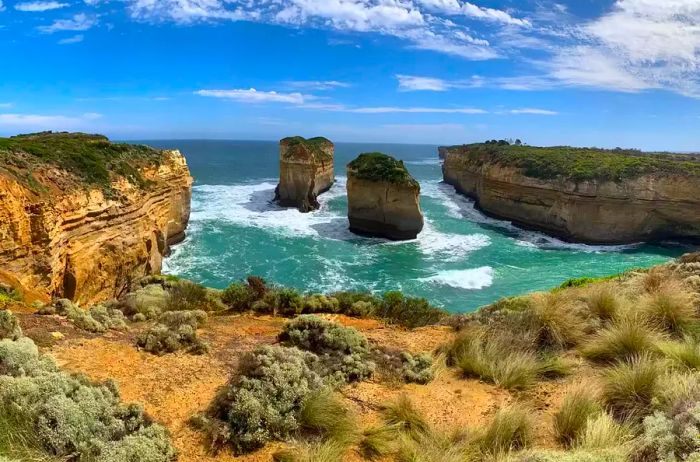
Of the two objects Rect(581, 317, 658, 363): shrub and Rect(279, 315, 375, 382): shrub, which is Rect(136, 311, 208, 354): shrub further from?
Rect(581, 317, 658, 363): shrub

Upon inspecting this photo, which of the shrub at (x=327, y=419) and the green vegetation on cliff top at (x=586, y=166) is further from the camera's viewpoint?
the green vegetation on cliff top at (x=586, y=166)

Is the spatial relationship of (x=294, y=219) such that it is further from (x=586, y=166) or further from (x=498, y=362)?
(x=498, y=362)

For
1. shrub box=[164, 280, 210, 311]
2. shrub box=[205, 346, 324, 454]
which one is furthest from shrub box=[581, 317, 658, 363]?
shrub box=[164, 280, 210, 311]

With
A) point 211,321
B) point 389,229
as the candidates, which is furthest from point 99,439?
point 389,229

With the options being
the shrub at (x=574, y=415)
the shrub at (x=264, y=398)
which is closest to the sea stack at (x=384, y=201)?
the shrub at (x=264, y=398)

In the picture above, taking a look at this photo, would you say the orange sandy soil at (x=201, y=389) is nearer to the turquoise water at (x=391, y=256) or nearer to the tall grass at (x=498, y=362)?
the tall grass at (x=498, y=362)

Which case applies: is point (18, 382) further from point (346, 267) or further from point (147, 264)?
point (346, 267)
